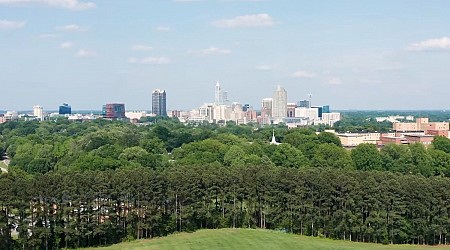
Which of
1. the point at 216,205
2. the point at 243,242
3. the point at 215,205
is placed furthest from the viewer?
the point at 215,205

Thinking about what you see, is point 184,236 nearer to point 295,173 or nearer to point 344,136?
point 295,173

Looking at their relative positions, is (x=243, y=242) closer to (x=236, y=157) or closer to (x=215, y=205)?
(x=215, y=205)

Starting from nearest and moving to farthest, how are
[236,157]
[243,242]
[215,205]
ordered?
1. [243,242]
2. [215,205]
3. [236,157]

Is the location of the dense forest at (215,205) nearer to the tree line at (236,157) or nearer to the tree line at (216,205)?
the tree line at (216,205)

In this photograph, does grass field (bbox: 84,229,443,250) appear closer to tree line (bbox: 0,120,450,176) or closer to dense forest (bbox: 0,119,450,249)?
dense forest (bbox: 0,119,450,249)


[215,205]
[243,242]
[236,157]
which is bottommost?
[243,242]

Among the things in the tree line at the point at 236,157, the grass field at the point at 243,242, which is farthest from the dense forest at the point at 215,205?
the tree line at the point at 236,157

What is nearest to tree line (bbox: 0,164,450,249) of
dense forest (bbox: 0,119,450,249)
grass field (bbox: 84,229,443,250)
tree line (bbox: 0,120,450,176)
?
dense forest (bbox: 0,119,450,249)

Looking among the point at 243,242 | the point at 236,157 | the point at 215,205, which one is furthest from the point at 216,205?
the point at 236,157

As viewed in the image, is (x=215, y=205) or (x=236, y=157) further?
(x=236, y=157)
